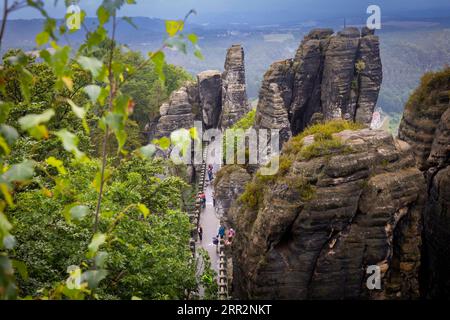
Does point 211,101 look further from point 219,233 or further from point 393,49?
point 393,49

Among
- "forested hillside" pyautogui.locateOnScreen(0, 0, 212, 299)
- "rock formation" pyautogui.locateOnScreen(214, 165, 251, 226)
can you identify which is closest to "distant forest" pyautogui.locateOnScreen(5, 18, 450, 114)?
"rock formation" pyautogui.locateOnScreen(214, 165, 251, 226)

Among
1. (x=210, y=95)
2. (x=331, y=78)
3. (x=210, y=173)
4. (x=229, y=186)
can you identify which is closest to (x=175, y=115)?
(x=210, y=95)

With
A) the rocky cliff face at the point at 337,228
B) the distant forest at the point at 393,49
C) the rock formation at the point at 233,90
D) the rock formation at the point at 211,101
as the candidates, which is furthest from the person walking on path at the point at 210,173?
the distant forest at the point at 393,49

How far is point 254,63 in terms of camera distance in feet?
622

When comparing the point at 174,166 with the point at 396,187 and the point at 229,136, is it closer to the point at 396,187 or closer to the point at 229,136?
the point at 229,136

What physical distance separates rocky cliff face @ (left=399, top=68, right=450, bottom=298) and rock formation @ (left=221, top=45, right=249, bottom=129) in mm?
29517

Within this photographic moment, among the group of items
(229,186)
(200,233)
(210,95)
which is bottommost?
(200,233)

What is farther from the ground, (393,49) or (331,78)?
(393,49)

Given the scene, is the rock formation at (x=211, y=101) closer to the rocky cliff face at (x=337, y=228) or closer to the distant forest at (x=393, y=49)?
the rocky cliff face at (x=337, y=228)

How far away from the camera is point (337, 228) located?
A: 12.4 meters

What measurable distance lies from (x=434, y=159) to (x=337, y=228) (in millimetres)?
Result: 7235

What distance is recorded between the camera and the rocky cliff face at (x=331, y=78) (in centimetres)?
3950

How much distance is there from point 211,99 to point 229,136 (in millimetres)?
18192

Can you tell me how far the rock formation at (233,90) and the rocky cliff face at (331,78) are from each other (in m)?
10.5
